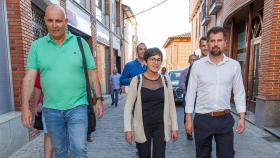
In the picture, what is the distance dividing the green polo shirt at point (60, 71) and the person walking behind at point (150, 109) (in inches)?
26.0

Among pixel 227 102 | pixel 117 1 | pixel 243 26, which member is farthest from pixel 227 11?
pixel 117 1

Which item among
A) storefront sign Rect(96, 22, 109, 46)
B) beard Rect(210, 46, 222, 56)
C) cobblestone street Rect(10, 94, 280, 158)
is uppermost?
storefront sign Rect(96, 22, 109, 46)

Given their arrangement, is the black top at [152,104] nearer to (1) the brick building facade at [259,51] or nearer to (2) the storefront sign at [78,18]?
(1) the brick building facade at [259,51]

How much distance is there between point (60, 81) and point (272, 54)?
18.1 ft

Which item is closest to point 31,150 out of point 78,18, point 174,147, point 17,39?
point 17,39

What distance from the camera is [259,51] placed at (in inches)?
323

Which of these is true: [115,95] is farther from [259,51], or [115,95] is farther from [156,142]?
[156,142]

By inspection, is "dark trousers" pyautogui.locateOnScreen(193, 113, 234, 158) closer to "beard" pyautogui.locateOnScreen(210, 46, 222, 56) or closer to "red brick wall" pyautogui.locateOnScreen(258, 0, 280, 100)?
"beard" pyautogui.locateOnScreen(210, 46, 222, 56)

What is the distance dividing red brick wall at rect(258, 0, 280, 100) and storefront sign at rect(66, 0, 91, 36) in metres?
6.12

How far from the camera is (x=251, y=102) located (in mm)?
8805

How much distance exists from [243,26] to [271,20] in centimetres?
487

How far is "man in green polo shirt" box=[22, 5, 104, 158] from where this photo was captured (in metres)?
2.58

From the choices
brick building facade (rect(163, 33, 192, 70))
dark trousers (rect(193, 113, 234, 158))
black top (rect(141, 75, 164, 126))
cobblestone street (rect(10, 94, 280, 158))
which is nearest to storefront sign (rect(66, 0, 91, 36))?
cobblestone street (rect(10, 94, 280, 158))

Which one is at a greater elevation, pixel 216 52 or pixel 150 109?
pixel 216 52
